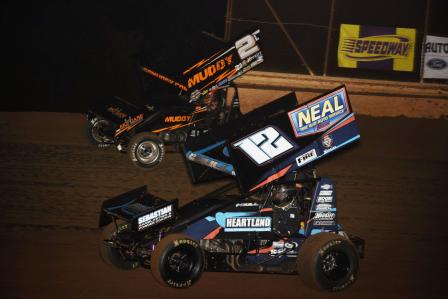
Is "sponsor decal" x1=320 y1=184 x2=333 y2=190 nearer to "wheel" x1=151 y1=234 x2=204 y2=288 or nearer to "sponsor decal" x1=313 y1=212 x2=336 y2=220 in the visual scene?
"sponsor decal" x1=313 y1=212 x2=336 y2=220

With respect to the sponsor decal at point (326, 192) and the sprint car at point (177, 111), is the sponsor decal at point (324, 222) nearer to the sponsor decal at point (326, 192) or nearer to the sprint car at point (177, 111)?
the sponsor decal at point (326, 192)

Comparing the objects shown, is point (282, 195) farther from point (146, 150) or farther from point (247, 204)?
point (146, 150)

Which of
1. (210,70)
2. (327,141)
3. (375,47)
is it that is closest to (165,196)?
(210,70)

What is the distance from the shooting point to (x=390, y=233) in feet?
28.2

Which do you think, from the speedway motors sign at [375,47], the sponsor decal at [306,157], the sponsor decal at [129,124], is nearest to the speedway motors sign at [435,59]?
the speedway motors sign at [375,47]

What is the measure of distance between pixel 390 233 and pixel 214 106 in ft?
13.1

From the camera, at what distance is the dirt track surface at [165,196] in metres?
6.80

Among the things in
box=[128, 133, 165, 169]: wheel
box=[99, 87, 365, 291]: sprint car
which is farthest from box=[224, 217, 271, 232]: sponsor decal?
box=[128, 133, 165, 169]: wheel

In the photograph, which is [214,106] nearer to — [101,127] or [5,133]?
[101,127]

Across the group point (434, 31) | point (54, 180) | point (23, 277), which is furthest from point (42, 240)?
point (434, 31)

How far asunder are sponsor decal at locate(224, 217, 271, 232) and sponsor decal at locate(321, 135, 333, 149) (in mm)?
955

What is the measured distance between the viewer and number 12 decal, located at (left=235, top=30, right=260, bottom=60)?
433 inches

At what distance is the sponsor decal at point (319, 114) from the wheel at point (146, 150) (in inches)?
176

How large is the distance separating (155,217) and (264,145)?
1.27 m
